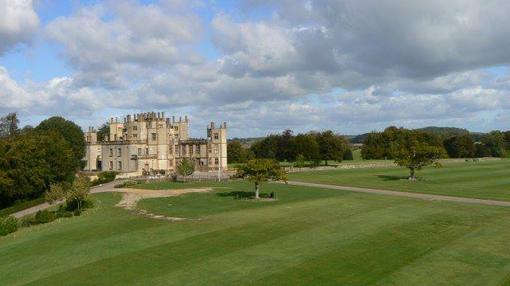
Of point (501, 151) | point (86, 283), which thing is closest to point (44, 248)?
point (86, 283)

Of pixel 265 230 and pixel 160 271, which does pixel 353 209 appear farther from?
pixel 160 271

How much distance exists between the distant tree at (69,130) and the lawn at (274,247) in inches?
2048

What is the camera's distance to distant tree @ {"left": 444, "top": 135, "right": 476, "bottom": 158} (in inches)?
6245

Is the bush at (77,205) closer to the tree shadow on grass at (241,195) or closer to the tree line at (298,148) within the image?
the tree shadow on grass at (241,195)

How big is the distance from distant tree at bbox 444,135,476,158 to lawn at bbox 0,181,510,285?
121753 millimetres

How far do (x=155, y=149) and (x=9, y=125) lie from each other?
30292 mm

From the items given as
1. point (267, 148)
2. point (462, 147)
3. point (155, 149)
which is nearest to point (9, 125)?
point (155, 149)

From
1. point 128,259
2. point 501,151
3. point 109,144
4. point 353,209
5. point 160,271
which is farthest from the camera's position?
point 501,151

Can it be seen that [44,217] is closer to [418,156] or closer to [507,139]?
[418,156]

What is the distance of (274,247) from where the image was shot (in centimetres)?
2862

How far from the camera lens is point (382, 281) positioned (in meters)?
21.8

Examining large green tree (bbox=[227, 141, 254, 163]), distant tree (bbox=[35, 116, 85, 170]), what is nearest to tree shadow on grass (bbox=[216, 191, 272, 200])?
distant tree (bbox=[35, 116, 85, 170])

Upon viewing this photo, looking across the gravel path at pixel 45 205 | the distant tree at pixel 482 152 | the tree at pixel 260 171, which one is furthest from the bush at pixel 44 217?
the distant tree at pixel 482 152

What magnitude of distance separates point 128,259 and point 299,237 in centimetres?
985
